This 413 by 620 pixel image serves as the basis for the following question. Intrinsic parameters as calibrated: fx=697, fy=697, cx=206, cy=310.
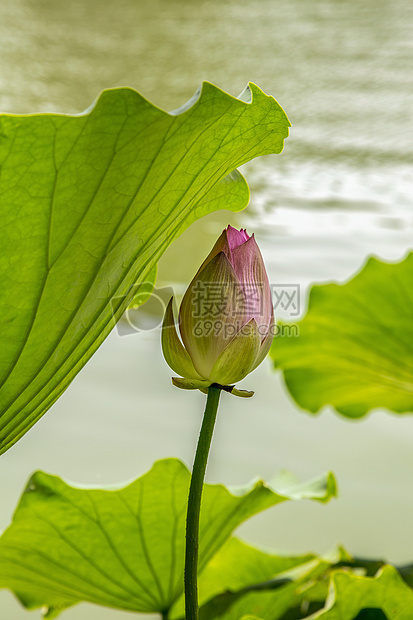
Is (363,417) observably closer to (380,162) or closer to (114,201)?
(114,201)

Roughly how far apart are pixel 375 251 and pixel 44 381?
133 centimetres

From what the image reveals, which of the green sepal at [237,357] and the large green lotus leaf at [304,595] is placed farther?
the large green lotus leaf at [304,595]

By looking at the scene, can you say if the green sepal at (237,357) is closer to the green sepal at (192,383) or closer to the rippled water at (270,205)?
the green sepal at (192,383)

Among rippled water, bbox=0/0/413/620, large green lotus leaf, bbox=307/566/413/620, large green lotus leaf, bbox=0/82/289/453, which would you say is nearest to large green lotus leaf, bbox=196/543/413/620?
large green lotus leaf, bbox=307/566/413/620

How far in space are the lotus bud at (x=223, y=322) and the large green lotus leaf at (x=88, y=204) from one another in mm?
31

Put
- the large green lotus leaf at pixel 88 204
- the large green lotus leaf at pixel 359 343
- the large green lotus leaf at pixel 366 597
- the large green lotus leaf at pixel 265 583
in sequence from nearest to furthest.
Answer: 1. the large green lotus leaf at pixel 88 204
2. the large green lotus leaf at pixel 366 597
3. the large green lotus leaf at pixel 265 583
4. the large green lotus leaf at pixel 359 343

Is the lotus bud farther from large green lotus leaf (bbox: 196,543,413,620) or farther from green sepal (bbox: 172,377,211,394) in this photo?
large green lotus leaf (bbox: 196,543,413,620)

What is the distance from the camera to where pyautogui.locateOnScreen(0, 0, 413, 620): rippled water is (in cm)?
87

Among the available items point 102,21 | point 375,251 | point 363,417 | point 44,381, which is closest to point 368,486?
point 363,417

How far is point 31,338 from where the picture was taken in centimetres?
30

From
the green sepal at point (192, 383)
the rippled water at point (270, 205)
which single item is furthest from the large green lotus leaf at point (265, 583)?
the green sepal at point (192, 383)

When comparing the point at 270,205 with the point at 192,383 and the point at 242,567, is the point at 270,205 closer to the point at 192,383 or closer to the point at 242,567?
the point at 242,567

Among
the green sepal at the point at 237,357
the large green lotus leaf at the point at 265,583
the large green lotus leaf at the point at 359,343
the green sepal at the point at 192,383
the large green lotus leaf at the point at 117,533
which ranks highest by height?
the large green lotus leaf at the point at 359,343

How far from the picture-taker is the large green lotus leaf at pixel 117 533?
0.50m
